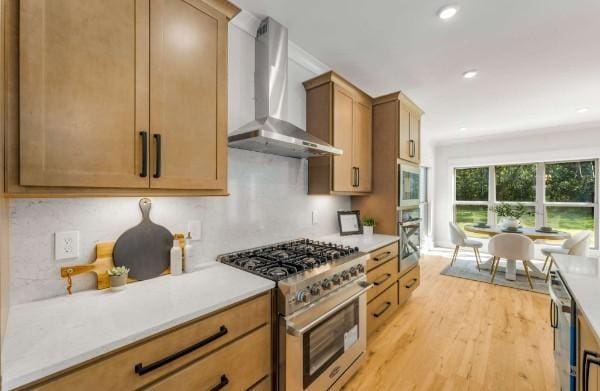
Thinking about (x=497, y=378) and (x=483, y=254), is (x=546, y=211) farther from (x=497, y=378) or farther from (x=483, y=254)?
(x=497, y=378)

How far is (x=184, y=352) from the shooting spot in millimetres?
1019

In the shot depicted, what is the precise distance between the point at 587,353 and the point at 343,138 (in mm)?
2023

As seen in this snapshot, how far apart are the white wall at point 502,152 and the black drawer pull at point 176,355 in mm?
6408

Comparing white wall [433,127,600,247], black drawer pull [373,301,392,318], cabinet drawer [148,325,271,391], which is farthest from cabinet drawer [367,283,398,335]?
white wall [433,127,600,247]

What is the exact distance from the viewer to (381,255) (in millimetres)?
2383

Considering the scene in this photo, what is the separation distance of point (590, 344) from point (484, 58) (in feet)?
8.10

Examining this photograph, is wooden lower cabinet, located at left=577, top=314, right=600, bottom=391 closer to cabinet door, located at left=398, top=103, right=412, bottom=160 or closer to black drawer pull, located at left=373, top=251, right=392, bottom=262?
black drawer pull, located at left=373, top=251, right=392, bottom=262

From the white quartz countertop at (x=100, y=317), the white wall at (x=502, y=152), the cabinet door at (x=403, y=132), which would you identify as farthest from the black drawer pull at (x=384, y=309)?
the white wall at (x=502, y=152)

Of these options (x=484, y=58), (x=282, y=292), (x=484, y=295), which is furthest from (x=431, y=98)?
(x=282, y=292)

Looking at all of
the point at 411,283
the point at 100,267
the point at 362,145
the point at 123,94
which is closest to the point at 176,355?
the point at 100,267

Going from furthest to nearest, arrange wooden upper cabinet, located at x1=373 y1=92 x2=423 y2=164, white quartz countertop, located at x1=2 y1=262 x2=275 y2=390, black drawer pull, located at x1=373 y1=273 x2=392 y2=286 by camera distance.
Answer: wooden upper cabinet, located at x1=373 y1=92 x2=423 y2=164
black drawer pull, located at x1=373 y1=273 x2=392 y2=286
white quartz countertop, located at x1=2 y1=262 x2=275 y2=390

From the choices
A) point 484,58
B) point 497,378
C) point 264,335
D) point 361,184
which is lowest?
point 497,378

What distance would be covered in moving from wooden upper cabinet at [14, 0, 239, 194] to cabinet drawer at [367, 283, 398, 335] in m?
1.71

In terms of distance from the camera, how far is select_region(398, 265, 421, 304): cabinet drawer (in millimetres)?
2838
